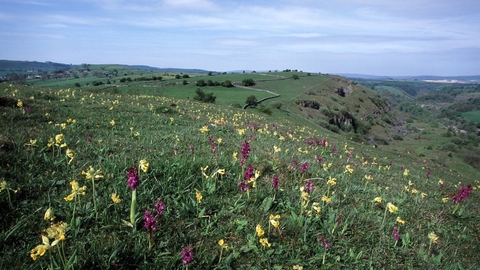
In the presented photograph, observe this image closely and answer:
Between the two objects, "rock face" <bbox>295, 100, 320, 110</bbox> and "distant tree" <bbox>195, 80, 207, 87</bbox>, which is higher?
"distant tree" <bbox>195, 80, 207, 87</bbox>

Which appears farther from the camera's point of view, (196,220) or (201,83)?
(201,83)

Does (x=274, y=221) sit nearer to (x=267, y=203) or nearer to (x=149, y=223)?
(x=267, y=203)

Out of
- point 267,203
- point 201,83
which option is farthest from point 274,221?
point 201,83

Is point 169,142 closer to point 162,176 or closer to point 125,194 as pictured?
point 162,176

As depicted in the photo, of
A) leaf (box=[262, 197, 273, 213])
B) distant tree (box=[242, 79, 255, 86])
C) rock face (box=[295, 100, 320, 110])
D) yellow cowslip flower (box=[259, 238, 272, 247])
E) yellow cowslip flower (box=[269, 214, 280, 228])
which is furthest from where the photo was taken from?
distant tree (box=[242, 79, 255, 86])

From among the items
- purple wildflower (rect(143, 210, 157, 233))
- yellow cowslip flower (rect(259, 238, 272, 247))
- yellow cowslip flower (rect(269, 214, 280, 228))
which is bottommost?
yellow cowslip flower (rect(259, 238, 272, 247))

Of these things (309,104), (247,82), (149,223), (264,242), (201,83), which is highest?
(247,82)

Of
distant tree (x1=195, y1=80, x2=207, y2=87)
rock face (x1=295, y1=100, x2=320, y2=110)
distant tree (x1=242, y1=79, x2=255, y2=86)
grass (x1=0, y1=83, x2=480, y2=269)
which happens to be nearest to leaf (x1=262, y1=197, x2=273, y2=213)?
grass (x1=0, y1=83, x2=480, y2=269)

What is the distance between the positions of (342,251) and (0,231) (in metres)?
4.32

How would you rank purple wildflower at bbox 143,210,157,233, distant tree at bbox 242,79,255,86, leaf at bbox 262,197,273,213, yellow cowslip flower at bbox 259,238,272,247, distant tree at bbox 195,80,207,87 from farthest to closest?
distant tree at bbox 242,79,255,86 < distant tree at bbox 195,80,207,87 < leaf at bbox 262,197,273,213 < yellow cowslip flower at bbox 259,238,272,247 < purple wildflower at bbox 143,210,157,233

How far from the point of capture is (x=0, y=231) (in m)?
3.10

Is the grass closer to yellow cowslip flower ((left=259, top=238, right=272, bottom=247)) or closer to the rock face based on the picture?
yellow cowslip flower ((left=259, top=238, right=272, bottom=247))

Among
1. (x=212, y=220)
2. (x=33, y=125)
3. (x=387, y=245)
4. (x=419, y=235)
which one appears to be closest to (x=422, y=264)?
(x=387, y=245)

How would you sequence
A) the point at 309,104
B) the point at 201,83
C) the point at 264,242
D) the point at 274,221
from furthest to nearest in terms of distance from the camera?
1. the point at 201,83
2. the point at 309,104
3. the point at 274,221
4. the point at 264,242
